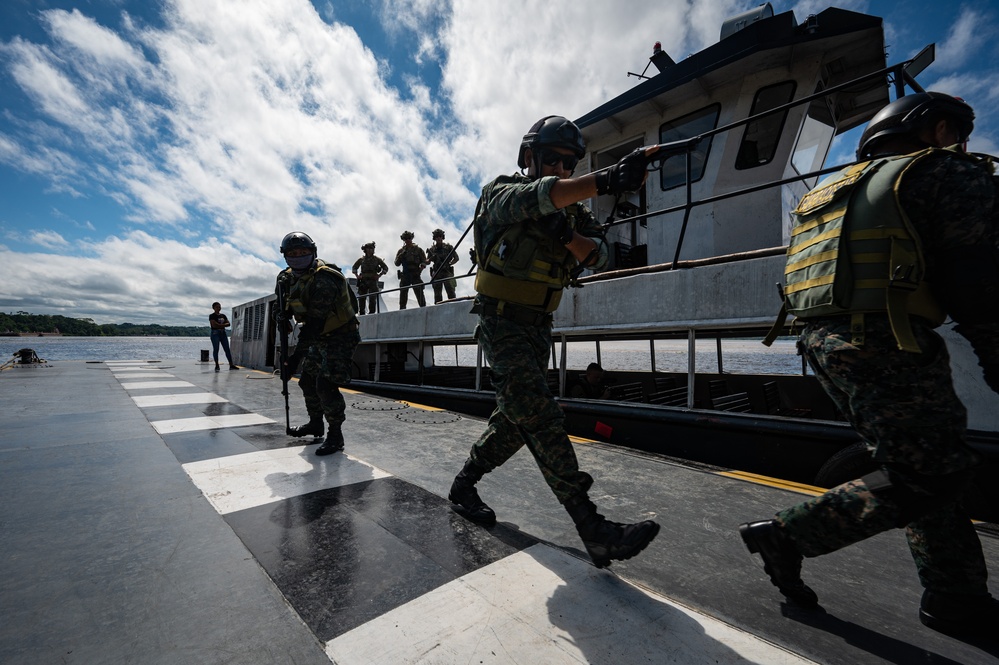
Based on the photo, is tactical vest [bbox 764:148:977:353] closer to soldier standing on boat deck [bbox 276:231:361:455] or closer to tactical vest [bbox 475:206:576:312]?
tactical vest [bbox 475:206:576:312]

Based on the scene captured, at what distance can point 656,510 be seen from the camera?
8.02 feet

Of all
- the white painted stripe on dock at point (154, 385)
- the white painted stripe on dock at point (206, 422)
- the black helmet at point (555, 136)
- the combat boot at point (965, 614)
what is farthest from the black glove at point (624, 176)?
the white painted stripe on dock at point (154, 385)

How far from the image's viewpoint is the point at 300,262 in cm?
387

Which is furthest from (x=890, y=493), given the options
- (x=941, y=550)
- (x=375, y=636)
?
(x=375, y=636)

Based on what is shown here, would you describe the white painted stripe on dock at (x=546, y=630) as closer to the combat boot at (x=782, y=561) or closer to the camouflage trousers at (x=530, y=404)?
A: the combat boot at (x=782, y=561)

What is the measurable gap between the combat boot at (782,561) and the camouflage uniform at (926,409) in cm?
7

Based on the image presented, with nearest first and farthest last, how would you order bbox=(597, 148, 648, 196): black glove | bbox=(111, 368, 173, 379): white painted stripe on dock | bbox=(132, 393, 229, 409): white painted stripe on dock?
1. bbox=(597, 148, 648, 196): black glove
2. bbox=(132, 393, 229, 409): white painted stripe on dock
3. bbox=(111, 368, 173, 379): white painted stripe on dock

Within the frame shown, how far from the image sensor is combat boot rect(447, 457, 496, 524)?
7.17 feet

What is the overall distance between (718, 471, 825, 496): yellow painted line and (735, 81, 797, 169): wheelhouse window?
4466mm

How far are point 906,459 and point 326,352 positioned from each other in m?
3.79

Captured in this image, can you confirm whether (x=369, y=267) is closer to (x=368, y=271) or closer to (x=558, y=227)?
(x=368, y=271)

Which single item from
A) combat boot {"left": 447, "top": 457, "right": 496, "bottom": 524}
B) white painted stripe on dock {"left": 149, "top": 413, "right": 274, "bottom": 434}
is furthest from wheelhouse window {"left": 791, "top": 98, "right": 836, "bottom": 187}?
white painted stripe on dock {"left": 149, "top": 413, "right": 274, "bottom": 434}

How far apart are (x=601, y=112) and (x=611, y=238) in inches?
78.6

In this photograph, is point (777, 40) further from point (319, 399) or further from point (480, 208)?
point (319, 399)
